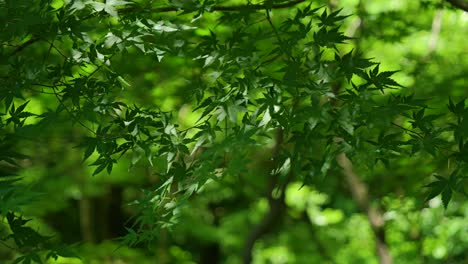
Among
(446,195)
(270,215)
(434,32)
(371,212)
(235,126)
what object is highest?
(235,126)

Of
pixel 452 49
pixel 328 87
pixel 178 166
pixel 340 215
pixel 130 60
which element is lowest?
pixel 340 215

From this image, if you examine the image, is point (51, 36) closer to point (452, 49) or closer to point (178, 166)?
point (178, 166)

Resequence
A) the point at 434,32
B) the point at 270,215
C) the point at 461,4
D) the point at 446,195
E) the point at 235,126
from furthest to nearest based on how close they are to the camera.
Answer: the point at 270,215 → the point at 434,32 → the point at 461,4 → the point at 235,126 → the point at 446,195

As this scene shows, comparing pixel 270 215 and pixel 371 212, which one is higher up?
pixel 371 212

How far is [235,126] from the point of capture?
2879mm

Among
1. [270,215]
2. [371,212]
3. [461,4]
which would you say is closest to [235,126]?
[461,4]

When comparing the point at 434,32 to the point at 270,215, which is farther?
the point at 270,215

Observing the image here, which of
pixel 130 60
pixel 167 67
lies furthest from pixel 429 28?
A: pixel 130 60

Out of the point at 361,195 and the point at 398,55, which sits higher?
the point at 398,55

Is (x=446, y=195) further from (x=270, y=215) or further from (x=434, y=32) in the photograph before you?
(x=270, y=215)

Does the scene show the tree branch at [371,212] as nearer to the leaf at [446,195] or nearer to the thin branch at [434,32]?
the thin branch at [434,32]

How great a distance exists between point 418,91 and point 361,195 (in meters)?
1.30

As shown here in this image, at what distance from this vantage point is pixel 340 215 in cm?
1141

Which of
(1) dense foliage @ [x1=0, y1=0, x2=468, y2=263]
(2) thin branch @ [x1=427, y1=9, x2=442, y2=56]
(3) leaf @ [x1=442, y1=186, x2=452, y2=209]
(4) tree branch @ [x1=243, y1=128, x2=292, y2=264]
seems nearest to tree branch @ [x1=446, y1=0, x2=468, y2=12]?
(1) dense foliage @ [x1=0, y1=0, x2=468, y2=263]
